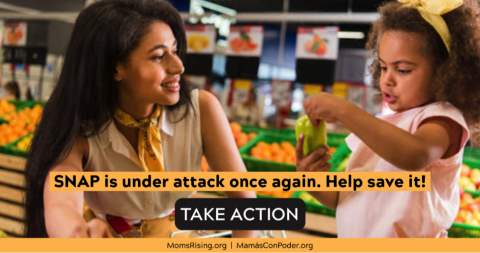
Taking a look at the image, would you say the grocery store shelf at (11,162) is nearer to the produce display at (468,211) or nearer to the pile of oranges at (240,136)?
the pile of oranges at (240,136)

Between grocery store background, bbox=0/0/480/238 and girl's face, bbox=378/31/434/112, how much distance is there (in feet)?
6.30

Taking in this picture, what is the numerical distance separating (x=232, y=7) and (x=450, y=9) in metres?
3.05

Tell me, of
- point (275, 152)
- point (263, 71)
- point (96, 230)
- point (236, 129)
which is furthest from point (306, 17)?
point (96, 230)

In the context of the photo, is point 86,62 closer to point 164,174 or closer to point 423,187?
point 164,174

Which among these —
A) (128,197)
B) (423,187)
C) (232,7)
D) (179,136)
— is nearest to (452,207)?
(423,187)

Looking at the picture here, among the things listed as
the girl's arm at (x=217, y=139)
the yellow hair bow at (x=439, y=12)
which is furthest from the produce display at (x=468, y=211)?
the yellow hair bow at (x=439, y=12)

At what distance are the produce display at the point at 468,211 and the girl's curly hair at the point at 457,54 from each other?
1.51m

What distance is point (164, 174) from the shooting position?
1094 millimetres

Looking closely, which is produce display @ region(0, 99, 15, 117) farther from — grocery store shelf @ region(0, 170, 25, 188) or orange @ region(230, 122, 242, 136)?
orange @ region(230, 122, 242, 136)

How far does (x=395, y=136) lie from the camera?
0.79 meters

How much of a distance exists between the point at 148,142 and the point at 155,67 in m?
0.23

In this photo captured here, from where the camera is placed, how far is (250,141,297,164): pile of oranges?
3096mm

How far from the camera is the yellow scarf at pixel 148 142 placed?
131cm

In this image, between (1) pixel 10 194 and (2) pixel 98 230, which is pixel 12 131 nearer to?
(1) pixel 10 194
